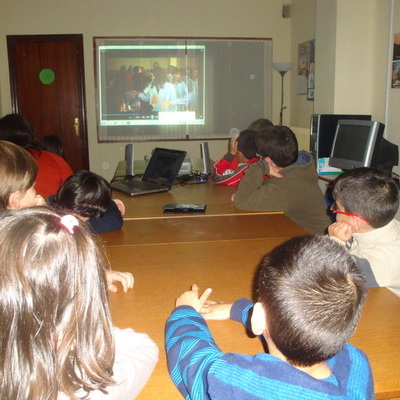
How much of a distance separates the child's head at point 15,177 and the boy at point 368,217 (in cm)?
111

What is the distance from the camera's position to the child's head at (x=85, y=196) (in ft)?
6.43

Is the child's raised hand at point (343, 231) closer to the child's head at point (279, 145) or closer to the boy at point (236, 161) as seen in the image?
the child's head at point (279, 145)

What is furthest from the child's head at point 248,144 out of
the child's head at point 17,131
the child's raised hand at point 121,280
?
the child's raised hand at point 121,280

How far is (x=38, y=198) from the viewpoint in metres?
1.74

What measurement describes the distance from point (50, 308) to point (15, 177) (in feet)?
3.33

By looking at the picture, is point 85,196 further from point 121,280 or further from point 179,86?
point 179,86

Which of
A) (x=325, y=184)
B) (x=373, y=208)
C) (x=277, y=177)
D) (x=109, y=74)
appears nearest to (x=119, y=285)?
(x=373, y=208)

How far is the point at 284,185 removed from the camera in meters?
2.42

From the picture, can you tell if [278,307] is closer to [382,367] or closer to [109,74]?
Answer: [382,367]

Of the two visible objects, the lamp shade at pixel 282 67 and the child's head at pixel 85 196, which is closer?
the child's head at pixel 85 196

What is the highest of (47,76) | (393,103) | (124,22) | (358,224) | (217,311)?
(124,22)

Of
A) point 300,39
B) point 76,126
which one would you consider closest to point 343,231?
point 300,39

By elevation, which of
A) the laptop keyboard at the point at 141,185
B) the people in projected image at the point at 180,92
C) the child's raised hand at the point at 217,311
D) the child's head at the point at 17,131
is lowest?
the child's raised hand at the point at 217,311

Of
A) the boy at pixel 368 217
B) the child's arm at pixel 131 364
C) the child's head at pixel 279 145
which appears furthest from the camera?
the child's head at pixel 279 145
